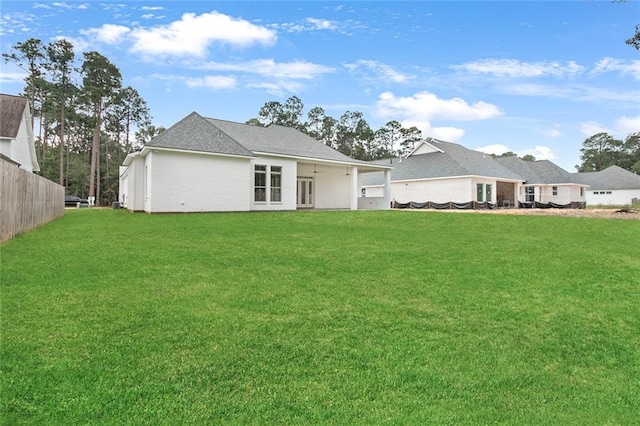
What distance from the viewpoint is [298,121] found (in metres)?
51.8

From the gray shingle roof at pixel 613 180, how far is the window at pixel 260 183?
40.6 m

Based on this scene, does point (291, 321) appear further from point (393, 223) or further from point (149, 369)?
A: point (393, 223)

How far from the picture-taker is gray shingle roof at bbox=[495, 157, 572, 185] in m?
37.1

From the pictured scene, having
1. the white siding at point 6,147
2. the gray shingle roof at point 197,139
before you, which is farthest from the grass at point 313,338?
the white siding at point 6,147

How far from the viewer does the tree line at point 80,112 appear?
3934 centimetres

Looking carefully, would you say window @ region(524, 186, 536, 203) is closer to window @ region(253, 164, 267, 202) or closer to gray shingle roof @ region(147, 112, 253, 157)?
window @ region(253, 164, 267, 202)

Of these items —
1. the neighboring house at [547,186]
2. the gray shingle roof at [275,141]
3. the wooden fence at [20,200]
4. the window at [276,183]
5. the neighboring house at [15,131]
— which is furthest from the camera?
the neighboring house at [547,186]

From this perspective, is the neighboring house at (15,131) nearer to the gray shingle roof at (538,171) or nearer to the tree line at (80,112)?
the tree line at (80,112)

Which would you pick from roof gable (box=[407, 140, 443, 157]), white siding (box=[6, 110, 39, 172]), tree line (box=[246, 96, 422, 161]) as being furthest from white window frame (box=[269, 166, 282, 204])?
tree line (box=[246, 96, 422, 161])

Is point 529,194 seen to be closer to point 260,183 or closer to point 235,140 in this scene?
point 260,183

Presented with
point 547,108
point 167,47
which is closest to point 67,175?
point 167,47

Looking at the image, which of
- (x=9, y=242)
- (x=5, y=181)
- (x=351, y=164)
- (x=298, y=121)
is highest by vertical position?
(x=298, y=121)

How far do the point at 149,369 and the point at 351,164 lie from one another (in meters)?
20.2

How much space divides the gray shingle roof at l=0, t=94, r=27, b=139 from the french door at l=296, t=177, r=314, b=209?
1596 centimetres
